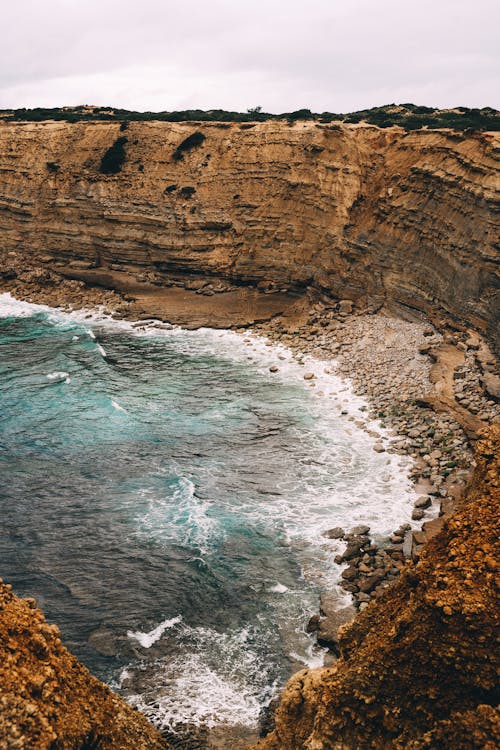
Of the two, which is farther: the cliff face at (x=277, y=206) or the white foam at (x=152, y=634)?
the cliff face at (x=277, y=206)

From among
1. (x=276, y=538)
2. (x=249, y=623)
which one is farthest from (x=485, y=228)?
(x=249, y=623)

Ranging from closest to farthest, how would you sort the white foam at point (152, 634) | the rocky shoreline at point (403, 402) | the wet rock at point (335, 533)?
1. the white foam at point (152, 634)
2. the rocky shoreline at point (403, 402)
3. the wet rock at point (335, 533)

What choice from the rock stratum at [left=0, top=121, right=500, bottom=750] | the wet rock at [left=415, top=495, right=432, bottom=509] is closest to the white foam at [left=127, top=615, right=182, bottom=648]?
the rock stratum at [left=0, top=121, right=500, bottom=750]

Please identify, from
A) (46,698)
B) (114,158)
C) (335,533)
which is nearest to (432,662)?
(46,698)

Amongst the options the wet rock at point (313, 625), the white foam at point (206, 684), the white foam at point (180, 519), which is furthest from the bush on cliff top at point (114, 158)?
the wet rock at point (313, 625)

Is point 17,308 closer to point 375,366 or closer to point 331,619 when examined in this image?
point 375,366

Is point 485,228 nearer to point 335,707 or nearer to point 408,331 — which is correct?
point 408,331

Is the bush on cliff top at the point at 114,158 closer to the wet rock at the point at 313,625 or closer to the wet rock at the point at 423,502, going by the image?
the wet rock at the point at 423,502
